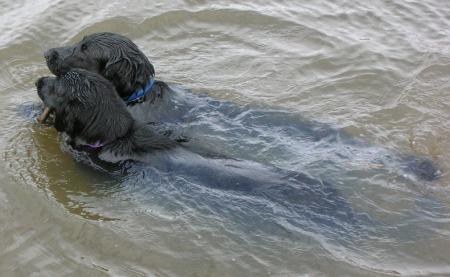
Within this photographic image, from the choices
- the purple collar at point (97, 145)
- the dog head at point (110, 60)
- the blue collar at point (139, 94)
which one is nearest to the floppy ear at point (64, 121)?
the purple collar at point (97, 145)

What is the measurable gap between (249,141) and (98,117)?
180 centimetres

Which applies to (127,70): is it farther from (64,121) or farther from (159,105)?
(64,121)

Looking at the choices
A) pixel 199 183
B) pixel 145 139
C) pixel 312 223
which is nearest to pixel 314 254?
pixel 312 223

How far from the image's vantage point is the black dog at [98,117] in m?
6.02

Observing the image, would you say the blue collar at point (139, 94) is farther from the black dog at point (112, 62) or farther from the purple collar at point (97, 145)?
the purple collar at point (97, 145)

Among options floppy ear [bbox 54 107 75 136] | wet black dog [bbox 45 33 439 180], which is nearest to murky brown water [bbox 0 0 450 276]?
wet black dog [bbox 45 33 439 180]

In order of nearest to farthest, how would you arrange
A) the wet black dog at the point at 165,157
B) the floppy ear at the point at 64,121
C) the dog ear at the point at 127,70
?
the wet black dog at the point at 165,157 < the floppy ear at the point at 64,121 < the dog ear at the point at 127,70

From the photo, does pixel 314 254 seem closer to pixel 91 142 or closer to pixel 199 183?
pixel 199 183

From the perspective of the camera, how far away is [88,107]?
19.7ft

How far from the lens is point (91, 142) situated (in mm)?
6199

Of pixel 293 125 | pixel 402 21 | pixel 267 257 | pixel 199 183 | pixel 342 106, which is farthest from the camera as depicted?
pixel 402 21

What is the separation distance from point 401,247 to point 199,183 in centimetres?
201

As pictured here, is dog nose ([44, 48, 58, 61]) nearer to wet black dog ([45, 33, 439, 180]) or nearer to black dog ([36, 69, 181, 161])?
wet black dog ([45, 33, 439, 180])

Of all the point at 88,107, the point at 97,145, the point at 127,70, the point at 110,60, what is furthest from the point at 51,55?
the point at 97,145
